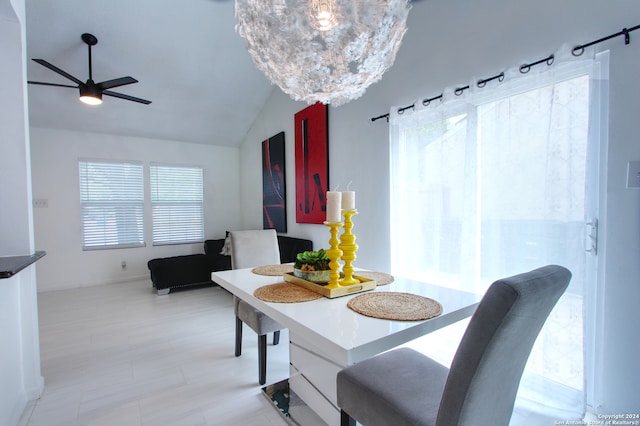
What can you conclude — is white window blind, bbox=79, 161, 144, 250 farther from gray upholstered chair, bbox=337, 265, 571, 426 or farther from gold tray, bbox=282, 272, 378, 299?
gray upholstered chair, bbox=337, 265, 571, 426

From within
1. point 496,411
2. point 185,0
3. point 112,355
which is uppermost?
point 185,0

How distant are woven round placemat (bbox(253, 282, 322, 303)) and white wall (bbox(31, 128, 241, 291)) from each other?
4.34 meters

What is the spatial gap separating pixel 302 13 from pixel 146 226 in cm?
475

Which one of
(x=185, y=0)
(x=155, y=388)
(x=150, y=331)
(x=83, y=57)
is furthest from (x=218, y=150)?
(x=155, y=388)

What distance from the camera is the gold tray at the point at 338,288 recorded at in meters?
1.35

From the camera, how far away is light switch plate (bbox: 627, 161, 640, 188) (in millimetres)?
1383

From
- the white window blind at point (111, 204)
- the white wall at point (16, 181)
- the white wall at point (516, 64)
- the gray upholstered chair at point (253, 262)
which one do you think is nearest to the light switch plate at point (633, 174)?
the white wall at point (516, 64)

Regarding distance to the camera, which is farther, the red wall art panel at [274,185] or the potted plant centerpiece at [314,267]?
the red wall art panel at [274,185]

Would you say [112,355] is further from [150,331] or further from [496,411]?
[496,411]

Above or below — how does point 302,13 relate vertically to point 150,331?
above

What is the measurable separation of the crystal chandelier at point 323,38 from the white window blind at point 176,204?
425 centimetres

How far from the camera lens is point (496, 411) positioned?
0.92 metres

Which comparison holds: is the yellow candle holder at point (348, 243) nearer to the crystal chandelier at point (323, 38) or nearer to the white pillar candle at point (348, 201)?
the white pillar candle at point (348, 201)

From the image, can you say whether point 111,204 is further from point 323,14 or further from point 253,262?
point 323,14
